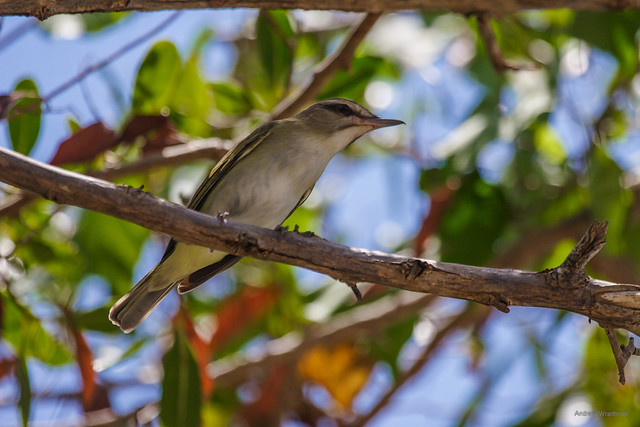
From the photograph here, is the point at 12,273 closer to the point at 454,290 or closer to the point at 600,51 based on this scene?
the point at 454,290

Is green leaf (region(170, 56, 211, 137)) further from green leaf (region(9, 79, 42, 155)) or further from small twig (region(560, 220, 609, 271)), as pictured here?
small twig (region(560, 220, 609, 271))

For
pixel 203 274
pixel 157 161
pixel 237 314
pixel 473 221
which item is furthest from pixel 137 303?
pixel 473 221

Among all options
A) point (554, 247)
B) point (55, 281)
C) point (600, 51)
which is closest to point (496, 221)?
point (554, 247)

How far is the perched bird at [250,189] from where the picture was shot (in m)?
4.07

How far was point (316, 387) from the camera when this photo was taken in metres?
6.08

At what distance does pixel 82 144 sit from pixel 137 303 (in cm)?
92

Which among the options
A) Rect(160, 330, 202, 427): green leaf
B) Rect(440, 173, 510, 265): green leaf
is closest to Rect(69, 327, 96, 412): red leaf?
Rect(160, 330, 202, 427): green leaf

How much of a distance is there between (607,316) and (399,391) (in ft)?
9.36

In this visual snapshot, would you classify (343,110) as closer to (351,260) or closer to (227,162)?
(227,162)

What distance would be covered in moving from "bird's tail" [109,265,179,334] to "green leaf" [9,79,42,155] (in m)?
0.98

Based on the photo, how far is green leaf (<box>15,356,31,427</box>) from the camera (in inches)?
149

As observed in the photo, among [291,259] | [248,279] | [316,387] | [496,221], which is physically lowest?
[316,387]

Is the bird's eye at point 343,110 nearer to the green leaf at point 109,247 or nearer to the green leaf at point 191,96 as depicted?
the green leaf at point 191,96

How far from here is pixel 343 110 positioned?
4.48 meters
